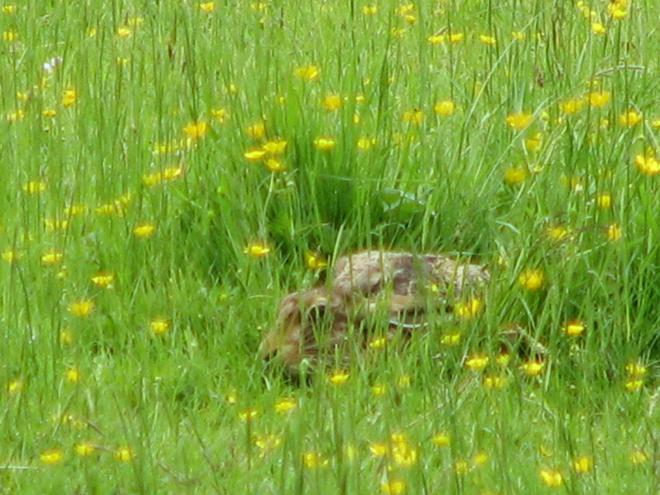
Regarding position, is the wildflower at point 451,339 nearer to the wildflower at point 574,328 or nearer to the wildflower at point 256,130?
the wildflower at point 574,328

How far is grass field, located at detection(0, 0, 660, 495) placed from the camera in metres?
2.84

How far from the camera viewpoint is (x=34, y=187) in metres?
4.16

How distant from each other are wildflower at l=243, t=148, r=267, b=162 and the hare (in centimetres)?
46

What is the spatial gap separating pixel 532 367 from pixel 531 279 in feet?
1.01

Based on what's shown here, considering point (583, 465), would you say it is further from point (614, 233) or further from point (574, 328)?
point (614, 233)

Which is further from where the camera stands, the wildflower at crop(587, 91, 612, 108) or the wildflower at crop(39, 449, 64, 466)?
the wildflower at crop(587, 91, 612, 108)

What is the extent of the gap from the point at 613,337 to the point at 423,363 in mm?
421

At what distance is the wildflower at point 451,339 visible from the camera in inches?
131

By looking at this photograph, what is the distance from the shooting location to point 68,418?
294 cm

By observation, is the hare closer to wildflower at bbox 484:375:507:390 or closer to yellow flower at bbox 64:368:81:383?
wildflower at bbox 484:375:507:390

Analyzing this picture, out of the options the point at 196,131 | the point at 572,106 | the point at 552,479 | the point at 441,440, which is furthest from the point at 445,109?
the point at 552,479

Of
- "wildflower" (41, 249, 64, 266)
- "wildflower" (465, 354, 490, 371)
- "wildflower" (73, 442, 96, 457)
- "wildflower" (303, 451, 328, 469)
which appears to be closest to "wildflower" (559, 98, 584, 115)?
"wildflower" (465, 354, 490, 371)

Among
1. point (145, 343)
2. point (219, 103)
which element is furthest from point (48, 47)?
point (145, 343)

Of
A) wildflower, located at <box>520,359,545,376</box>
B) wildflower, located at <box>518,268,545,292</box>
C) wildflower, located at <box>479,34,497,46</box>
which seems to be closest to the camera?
wildflower, located at <box>520,359,545,376</box>
